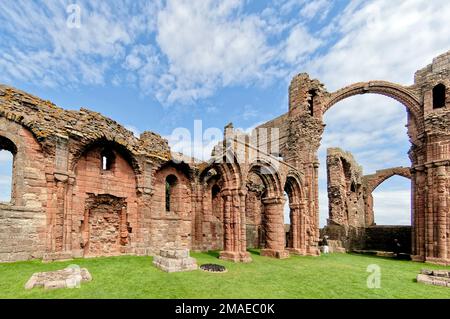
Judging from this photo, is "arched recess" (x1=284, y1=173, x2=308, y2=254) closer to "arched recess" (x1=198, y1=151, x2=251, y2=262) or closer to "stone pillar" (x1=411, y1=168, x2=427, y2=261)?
"arched recess" (x1=198, y1=151, x2=251, y2=262)

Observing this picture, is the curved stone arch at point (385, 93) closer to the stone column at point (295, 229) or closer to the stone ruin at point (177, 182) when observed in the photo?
the stone ruin at point (177, 182)

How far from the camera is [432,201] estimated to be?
13430 millimetres

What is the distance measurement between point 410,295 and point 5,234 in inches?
475

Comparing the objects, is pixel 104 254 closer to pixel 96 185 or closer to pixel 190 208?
pixel 96 185

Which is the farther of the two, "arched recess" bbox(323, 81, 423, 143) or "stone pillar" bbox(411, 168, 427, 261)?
"arched recess" bbox(323, 81, 423, 143)

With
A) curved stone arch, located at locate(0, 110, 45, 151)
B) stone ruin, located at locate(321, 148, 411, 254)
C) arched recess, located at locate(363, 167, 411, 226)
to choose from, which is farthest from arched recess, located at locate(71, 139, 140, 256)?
arched recess, located at locate(363, 167, 411, 226)

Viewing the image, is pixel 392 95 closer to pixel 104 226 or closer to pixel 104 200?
pixel 104 200

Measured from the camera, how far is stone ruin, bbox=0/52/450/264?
9258 millimetres

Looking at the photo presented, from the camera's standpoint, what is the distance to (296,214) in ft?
50.7

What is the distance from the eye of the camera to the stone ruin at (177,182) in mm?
9258

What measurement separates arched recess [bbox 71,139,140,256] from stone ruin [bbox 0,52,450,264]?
1.8 inches

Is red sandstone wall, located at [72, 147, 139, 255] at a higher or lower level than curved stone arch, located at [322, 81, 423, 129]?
lower

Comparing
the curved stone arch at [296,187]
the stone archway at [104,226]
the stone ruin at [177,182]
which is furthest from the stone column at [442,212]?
the stone archway at [104,226]
